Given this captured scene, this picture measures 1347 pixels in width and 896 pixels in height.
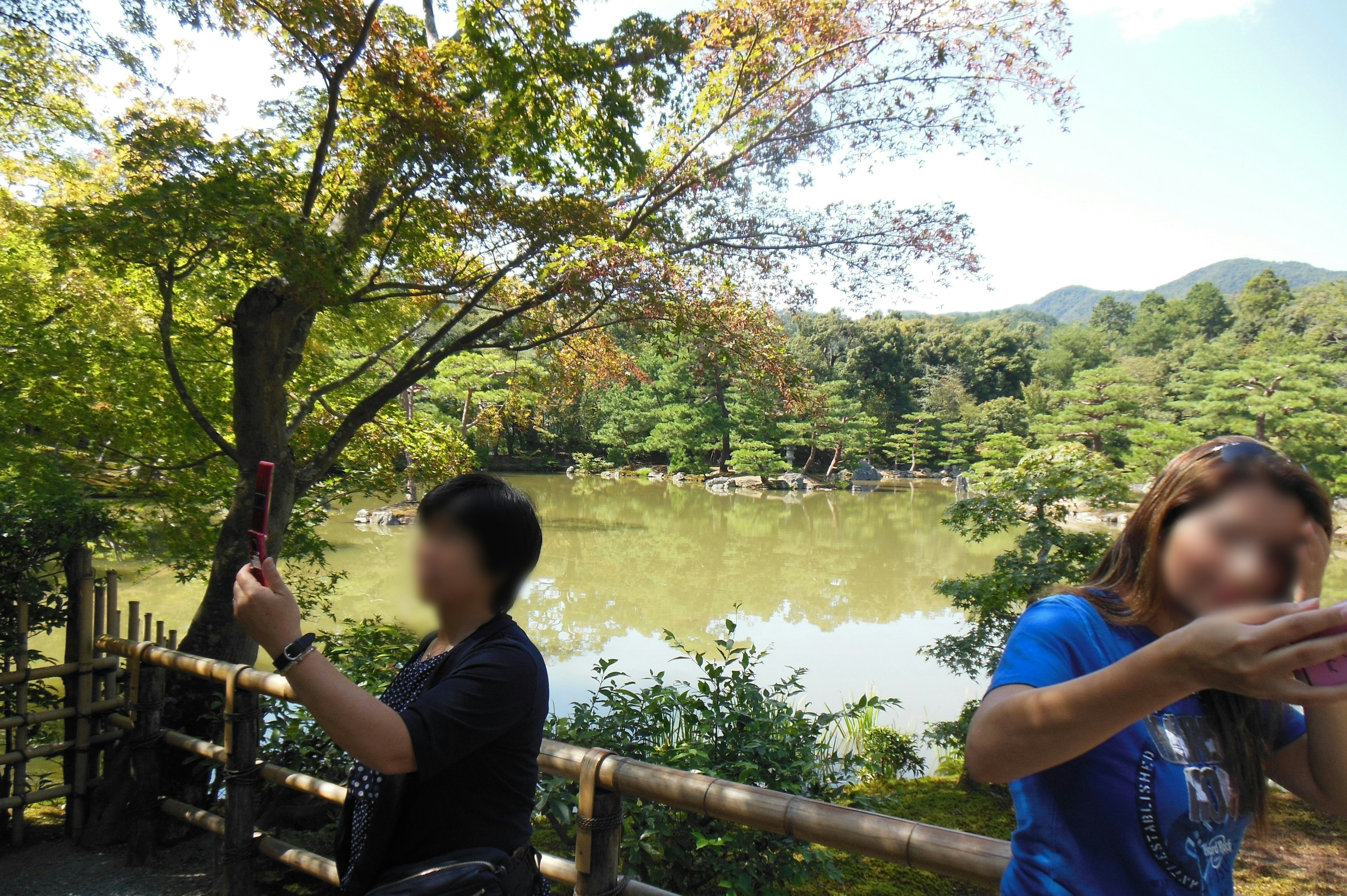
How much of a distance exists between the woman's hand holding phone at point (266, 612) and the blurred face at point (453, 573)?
15 cm

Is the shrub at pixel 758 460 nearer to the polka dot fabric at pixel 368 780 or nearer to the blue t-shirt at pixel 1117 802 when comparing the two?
the polka dot fabric at pixel 368 780

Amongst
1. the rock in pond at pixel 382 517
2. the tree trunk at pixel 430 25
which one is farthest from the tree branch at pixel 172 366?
the rock in pond at pixel 382 517

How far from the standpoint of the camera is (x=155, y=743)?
8.16 feet

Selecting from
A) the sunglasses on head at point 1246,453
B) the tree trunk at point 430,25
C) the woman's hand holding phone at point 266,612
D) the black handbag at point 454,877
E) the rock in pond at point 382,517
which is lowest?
the rock in pond at point 382,517

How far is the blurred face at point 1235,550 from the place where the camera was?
0.60 metres

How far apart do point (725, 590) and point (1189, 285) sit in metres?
112

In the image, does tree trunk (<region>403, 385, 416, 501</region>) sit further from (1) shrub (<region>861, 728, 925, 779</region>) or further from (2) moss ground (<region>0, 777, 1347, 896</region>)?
(1) shrub (<region>861, 728, 925, 779</region>)

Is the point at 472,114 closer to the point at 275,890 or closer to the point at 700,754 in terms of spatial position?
the point at 700,754

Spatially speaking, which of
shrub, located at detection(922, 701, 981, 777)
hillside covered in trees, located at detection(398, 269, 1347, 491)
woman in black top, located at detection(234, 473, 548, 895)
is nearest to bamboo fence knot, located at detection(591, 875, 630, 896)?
woman in black top, located at detection(234, 473, 548, 895)

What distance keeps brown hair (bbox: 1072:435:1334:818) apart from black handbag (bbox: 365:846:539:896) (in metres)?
0.69

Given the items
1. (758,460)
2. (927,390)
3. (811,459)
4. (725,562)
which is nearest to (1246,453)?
(725,562)

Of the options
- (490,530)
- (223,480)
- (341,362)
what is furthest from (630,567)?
(490,530)

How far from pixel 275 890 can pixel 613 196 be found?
340cm

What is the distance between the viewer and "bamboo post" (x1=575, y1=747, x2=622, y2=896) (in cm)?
140
